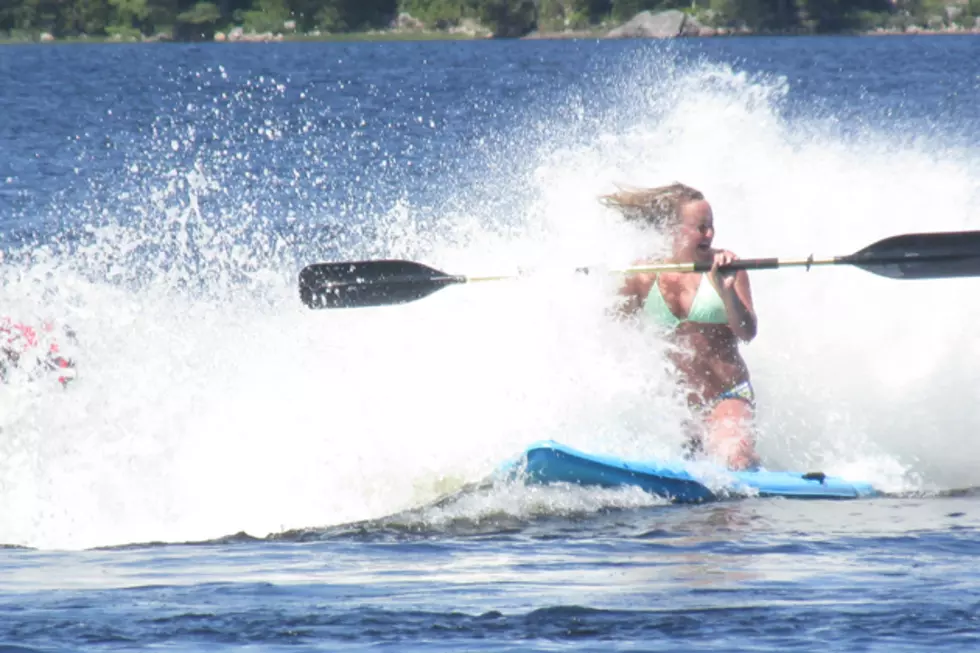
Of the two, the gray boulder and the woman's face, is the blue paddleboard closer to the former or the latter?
the woman's face

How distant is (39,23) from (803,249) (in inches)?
2832

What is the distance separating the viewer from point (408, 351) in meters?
10.3

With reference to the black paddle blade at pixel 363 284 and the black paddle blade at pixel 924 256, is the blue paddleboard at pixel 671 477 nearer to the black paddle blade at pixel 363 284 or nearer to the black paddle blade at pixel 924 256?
the black paddle blade at pixel 924 256

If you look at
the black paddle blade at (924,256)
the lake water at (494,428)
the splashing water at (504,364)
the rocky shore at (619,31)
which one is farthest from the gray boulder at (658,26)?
the black paddle blade at (924,256)

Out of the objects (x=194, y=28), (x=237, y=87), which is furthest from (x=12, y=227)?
(x=194, y=28)

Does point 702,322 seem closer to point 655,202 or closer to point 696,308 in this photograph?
point 696,308

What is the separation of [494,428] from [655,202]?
1361 millimetres

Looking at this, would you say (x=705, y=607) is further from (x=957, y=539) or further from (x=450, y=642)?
(x=957, y=539)

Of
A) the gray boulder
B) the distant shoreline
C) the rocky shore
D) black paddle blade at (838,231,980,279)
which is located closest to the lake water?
black paddle blade at (838,231,980,279)

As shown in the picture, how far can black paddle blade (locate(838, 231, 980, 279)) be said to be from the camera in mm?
9250

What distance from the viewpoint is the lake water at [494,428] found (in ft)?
21.3

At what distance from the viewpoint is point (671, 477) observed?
8.48 metres

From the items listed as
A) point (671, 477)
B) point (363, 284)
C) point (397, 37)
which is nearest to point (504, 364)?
point (363, 284)

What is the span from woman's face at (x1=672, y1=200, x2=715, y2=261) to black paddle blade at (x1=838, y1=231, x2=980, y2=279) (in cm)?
83
